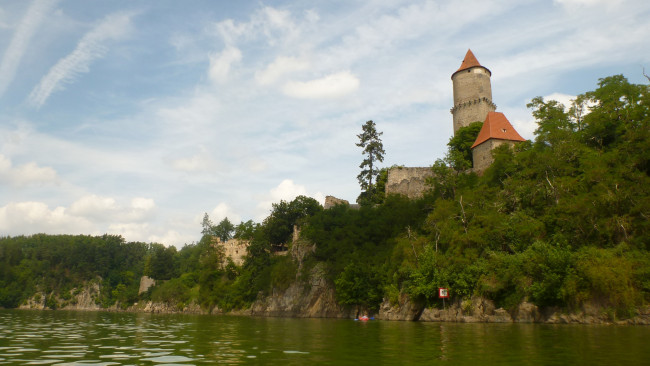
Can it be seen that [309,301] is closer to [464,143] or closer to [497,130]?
[464,143]

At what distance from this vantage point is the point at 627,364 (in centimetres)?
873

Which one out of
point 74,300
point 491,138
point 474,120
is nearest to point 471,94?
point 474,120

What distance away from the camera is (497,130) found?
2020 inches

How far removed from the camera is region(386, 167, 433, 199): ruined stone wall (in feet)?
183

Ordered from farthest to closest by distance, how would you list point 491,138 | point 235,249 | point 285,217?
point 235,249 → point 285,217 → point 491,138

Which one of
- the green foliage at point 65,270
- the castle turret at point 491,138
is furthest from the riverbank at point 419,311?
the green foliage at point 65,270

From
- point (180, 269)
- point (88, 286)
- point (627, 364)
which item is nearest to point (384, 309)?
point (627, 364)

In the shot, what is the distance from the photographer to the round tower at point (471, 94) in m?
60.9

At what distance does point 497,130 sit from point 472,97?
465 inches

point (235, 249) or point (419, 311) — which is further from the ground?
point (235, 249)

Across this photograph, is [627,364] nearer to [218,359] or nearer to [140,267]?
[218,359]

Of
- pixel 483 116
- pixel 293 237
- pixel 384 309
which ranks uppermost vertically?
pixel 483 116

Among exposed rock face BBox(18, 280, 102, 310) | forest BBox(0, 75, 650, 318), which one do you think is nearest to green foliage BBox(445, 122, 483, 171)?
forest BBox(0, 75, 650, 318)

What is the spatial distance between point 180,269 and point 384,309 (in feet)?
230
